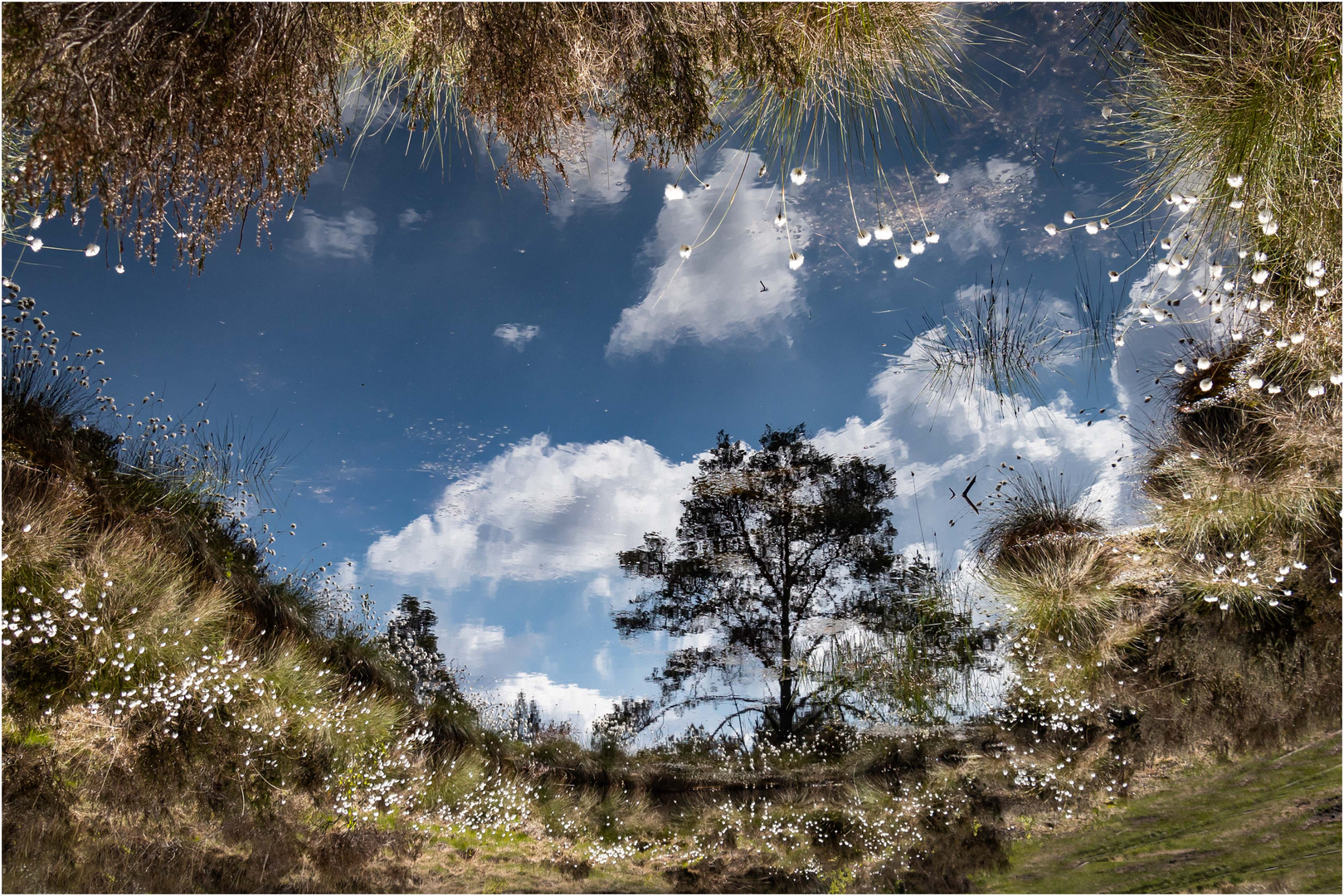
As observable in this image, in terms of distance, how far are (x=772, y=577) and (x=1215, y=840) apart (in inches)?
120

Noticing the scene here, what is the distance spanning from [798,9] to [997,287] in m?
1.96

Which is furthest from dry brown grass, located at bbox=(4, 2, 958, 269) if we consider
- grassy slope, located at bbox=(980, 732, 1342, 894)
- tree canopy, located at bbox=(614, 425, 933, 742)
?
grassy slope, located at bbox=(980, 732, 1342, 894)

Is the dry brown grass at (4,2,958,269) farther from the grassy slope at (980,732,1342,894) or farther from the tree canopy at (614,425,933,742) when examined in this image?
the grassy slope at (980,732,1342,894)

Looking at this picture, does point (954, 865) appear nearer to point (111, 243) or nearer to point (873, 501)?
point (873, 501)


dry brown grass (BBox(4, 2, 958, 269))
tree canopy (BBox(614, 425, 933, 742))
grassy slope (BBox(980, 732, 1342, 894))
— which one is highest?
dry brown grass (BBox(4, 2, 958, 269))

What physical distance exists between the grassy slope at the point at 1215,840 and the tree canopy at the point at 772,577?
68.6 inches

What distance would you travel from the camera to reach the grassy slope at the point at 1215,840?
10.7ft

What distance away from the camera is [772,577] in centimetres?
Answer: 418

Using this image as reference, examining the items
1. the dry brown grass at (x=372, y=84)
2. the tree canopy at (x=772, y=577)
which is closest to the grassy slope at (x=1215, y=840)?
the tree canopy at (x=772, y=577)

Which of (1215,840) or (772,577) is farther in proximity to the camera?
(772,577)

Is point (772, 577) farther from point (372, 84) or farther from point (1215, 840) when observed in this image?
point (372, 84)

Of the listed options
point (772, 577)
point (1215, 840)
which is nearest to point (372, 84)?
point (772, 577)

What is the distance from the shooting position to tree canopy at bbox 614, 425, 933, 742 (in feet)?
13.2

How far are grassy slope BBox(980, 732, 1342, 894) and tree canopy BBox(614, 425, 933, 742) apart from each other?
5.72 feet
